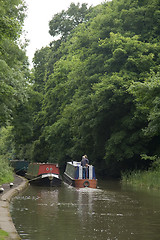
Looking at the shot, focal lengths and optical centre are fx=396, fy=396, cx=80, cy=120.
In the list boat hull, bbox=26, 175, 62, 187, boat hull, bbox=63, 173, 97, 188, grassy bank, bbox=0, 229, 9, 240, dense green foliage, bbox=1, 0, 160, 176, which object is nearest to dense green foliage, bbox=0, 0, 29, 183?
boat hull, bbox=26, 175, 62, 187

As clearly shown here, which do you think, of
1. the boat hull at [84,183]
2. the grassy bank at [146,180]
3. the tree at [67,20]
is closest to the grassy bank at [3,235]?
the grassy bank at [146,180]

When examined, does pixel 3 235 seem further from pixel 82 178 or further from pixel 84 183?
pixel 82 178

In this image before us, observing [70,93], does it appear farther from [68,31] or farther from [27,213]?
[27,213]

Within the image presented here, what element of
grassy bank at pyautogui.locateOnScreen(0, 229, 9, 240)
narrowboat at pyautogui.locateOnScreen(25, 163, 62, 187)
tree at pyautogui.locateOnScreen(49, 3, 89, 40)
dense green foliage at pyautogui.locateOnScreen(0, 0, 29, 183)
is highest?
tree at pyautogui.locateOnScreen(49, 3, 89, 40)

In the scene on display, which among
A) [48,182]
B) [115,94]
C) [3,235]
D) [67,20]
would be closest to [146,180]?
[48,182]

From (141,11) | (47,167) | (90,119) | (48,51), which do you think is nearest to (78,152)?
(90,119)

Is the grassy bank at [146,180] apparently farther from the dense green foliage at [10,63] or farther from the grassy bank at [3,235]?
the grassy bank at [3,235]

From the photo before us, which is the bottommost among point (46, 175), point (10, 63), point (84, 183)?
point (84, 183)

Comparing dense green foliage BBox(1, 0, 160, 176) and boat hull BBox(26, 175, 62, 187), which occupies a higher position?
dense green foliage BBox(1, 0, 160, 176)

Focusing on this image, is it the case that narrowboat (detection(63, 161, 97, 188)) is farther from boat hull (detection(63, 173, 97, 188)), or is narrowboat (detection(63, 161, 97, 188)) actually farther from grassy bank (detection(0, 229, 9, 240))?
grassy bank (detection(0, 229, 9, 240))

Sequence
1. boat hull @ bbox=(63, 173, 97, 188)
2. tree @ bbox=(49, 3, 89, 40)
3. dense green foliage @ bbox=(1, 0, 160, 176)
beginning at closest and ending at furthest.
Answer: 1. boat hull @ bbox=(63, 173, 97, 188)
2. dense green foliage @ bbox=(1, 0, 160, 176)
3. tree @ bbox=(49, 3, 89, 40)

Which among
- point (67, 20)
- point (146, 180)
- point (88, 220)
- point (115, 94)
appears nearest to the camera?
point (88, 220)

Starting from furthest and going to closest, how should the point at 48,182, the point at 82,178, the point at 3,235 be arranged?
1. the point at 48,182
2. the point at 82,178
3. the point at 3,235

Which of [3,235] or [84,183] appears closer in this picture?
[3,235]
